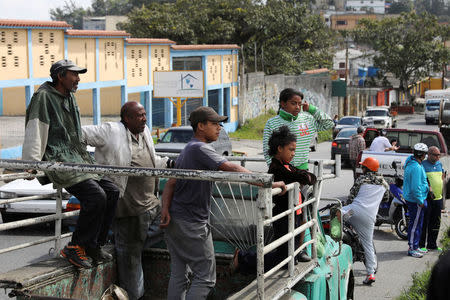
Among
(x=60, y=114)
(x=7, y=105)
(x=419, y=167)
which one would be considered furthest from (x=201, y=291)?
(x=7, y=105)

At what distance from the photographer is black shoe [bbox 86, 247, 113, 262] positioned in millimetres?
5285

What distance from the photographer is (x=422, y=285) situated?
8148 millimetres

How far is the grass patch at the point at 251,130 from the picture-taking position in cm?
3893

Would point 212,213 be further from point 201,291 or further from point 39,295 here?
point 39,295

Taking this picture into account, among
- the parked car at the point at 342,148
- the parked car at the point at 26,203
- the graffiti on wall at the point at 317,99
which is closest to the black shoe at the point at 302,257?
the parked car at the point at 26,203

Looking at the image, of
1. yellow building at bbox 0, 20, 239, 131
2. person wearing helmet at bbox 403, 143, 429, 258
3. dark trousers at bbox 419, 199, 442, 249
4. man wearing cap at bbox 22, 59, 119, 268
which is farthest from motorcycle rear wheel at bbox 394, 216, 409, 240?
yellow building at bbox 0, 20, 239, 131

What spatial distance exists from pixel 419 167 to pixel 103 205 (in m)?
6.73

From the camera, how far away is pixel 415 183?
10641mm

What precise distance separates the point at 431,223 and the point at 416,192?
889 mm

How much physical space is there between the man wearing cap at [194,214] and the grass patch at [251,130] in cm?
3364

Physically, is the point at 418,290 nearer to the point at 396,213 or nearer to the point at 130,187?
the point at 130,187

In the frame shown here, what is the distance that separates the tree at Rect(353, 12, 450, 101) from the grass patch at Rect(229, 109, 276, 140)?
1219 inches

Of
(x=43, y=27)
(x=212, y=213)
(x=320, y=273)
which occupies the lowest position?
(x=320, y=273)

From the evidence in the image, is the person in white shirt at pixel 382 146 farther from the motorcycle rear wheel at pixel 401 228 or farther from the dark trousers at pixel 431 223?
the dark trousers at pixel 431 223
